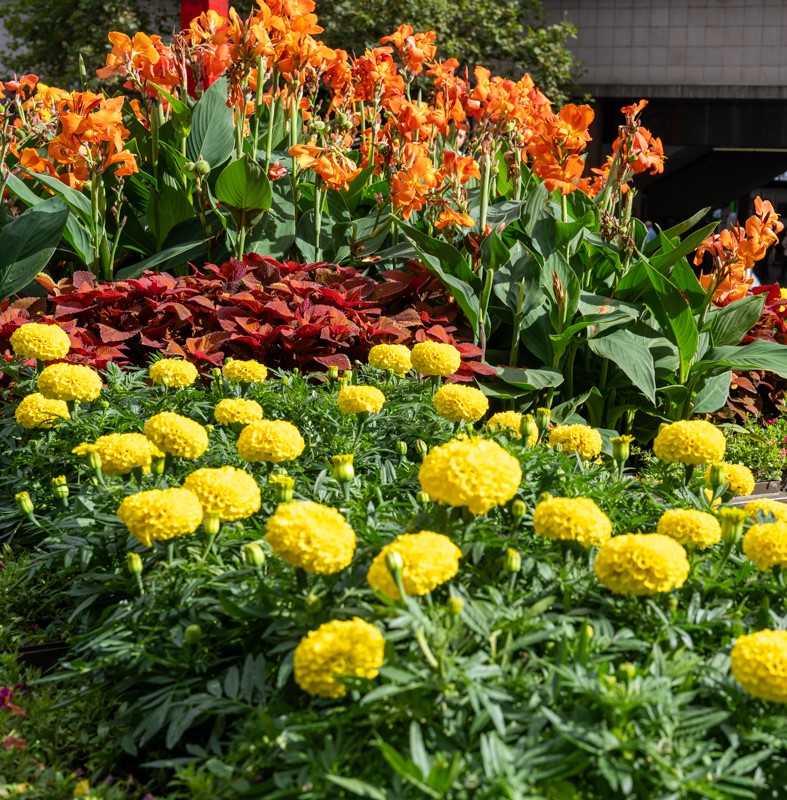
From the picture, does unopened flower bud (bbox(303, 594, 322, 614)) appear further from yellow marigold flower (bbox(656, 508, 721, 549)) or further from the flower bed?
yellow marigold flower (bbox(656, 508, 721, 549))

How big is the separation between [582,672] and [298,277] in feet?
7.32

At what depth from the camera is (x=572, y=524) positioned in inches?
48.9

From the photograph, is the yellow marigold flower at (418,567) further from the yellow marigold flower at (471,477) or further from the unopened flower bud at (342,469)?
the unopened flower bud at (342,469)

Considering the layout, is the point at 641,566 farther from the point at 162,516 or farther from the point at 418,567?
the point at 162,516

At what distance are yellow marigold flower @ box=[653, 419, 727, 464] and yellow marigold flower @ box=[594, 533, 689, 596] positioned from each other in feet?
1.63

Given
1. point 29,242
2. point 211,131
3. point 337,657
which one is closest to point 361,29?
point 211,131

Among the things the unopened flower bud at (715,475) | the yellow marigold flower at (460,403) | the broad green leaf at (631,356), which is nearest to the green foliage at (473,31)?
the broad green leaf at (631,356)

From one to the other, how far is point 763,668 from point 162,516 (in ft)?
2.56

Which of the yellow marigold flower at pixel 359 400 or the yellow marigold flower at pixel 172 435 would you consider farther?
the yellow marigold flower at pixel 359 400

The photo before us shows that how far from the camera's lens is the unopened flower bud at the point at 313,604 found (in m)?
1.18

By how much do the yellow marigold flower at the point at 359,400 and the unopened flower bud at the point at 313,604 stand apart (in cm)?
71

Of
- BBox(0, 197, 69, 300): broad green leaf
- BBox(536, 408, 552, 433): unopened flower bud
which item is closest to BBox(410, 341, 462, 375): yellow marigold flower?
BBox(536, 408, 552, 433): unopened flower bud

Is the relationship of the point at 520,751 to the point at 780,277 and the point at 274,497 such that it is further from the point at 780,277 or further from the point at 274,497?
the point at 780,277

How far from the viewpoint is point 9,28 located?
1008 centimetres
